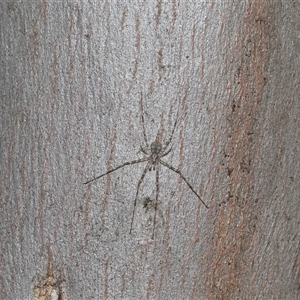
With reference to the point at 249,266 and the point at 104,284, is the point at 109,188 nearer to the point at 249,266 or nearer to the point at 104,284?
the point at 104,284

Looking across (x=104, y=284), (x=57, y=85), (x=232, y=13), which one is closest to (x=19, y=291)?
(x=104, y=284)

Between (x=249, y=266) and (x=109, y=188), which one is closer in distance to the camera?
(x=109, y=188)

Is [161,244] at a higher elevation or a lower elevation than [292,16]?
lower

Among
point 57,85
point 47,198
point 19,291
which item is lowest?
point 19,291
